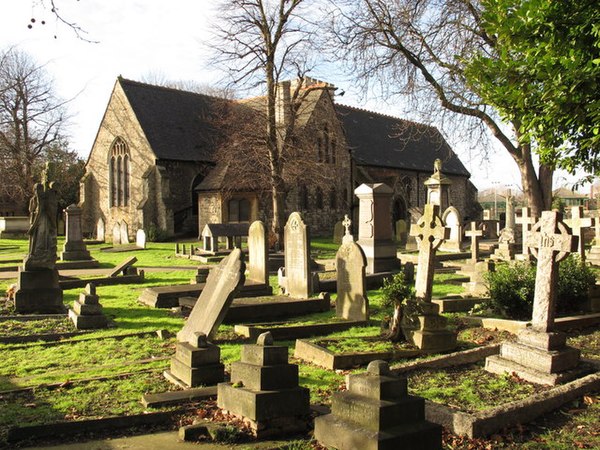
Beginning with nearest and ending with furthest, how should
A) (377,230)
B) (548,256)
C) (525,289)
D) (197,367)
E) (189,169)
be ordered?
(197,367) → (548,256) → (525,289) → (377,230) → (189,169)

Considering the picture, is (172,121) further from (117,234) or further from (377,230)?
(377,230)

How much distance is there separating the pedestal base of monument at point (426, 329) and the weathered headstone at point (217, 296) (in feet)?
7.88

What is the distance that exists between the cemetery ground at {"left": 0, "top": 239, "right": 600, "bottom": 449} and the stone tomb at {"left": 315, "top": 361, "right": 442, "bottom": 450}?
0.52 metres

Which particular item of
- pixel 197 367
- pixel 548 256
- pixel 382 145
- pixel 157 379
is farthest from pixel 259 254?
pixel 382 145

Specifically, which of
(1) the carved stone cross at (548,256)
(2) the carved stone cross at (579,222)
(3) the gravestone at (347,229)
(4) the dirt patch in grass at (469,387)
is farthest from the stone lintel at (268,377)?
(2) the carved stone cross at (579,222)

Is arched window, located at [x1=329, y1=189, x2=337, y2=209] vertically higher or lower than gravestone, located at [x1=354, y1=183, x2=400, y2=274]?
higher

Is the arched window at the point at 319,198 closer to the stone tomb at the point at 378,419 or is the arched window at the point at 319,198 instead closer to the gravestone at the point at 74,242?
the gravestone at the point at 74,242

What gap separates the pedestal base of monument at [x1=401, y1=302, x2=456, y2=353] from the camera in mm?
7449

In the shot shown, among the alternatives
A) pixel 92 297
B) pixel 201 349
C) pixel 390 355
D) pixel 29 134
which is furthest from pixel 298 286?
pixel 29 134

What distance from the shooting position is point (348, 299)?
32.0ft

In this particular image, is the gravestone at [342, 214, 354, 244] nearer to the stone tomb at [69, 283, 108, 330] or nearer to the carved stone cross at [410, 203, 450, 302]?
the carved stone cross at [410, 203, 450, 302]

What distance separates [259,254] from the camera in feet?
41.9

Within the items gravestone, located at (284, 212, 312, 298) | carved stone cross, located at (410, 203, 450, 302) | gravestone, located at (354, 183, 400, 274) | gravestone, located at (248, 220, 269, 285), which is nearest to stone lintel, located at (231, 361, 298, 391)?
carved stone cross, located at (410, 203, 450, 302)

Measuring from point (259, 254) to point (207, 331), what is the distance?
5.64 metres
